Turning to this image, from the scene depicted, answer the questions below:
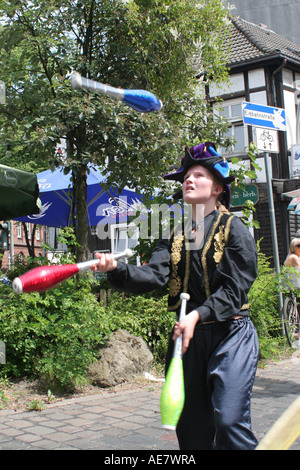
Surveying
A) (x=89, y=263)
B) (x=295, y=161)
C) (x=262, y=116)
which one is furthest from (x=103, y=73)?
(x=295, y=161)

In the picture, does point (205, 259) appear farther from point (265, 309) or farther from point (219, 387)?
point (265, 309)

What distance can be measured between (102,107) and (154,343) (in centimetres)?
292

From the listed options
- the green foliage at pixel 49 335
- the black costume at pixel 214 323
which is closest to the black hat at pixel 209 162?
the black costume at pixel 214 323

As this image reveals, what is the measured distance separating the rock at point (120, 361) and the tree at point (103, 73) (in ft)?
5.16

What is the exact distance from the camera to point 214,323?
9.01 feet

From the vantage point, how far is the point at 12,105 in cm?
791

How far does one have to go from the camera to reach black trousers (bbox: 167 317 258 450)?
2438 millimetres

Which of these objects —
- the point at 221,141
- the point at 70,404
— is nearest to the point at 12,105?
the point at 221,141

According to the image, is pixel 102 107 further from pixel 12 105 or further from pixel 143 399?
pixel 143 399

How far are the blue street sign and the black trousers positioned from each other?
5.22 m

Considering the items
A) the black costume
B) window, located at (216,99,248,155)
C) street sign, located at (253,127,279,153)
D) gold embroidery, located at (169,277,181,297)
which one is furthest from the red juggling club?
window, located at (216,99,248,155)

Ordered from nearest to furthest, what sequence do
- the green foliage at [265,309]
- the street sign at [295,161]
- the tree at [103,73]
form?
the tree at [103,73] → the green foliage at [265,309] → the street sign at [295,161]

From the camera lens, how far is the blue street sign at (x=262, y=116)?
7.56 m

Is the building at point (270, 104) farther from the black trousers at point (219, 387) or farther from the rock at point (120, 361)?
the black trousers at point (219, 387)
